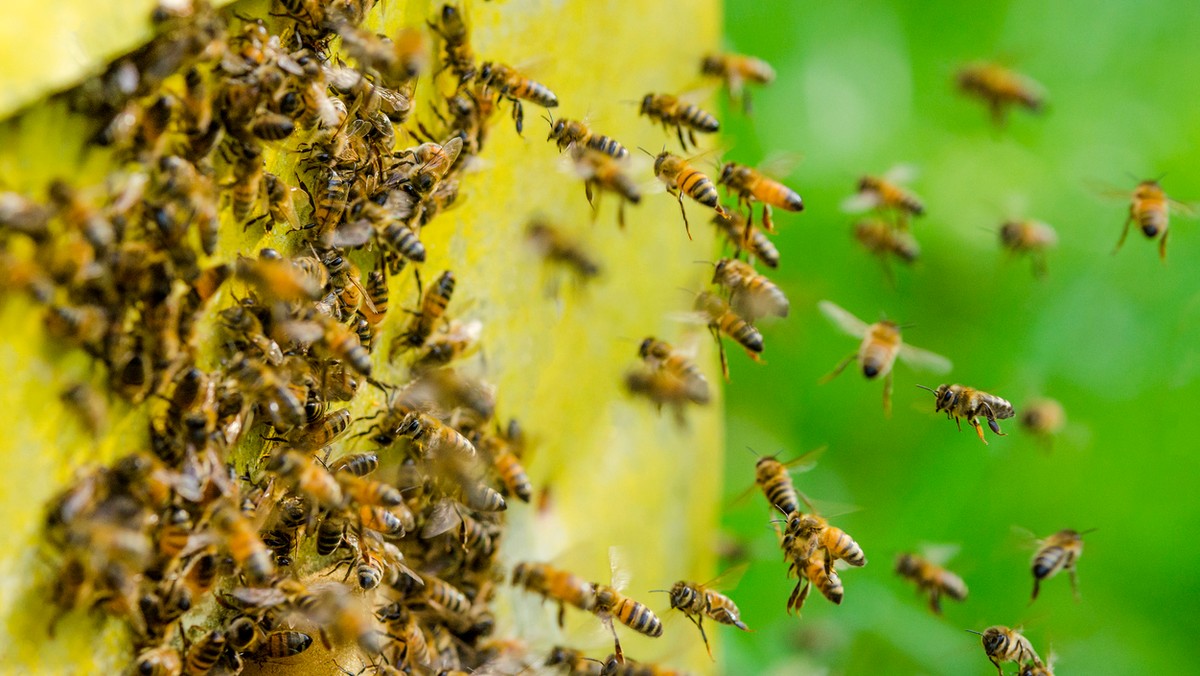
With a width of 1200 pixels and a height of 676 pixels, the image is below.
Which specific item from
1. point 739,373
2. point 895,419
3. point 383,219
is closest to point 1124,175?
point 895,419

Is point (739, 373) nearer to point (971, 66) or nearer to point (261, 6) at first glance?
point (971, 66)

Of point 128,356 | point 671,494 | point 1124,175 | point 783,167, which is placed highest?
point 1124,175

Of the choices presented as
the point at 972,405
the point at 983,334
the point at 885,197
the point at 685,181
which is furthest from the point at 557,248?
the point at 983,334

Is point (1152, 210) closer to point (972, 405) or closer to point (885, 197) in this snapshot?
point (885, 197)

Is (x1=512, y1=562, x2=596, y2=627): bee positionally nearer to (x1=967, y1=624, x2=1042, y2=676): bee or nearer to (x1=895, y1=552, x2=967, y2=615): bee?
(x1=967, y1=624, x2=1042, y2=676): bee

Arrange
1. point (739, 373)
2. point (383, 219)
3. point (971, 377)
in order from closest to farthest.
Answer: point (383, 219)
point (971, 377)
point (739, 373)

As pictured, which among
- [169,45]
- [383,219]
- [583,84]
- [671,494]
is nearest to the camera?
[169,45]
